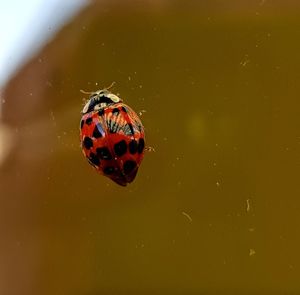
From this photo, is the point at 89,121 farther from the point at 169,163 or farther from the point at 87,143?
the point at 169,163

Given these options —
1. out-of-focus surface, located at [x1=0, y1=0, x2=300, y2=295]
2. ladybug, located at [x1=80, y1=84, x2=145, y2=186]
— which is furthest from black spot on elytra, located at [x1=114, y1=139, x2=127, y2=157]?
out-of-focus surface, located at [x1=0, y1=0, x2=300, y2=295]

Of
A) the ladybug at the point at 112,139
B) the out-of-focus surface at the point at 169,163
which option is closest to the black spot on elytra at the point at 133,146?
the ladybug at the point at 112,139

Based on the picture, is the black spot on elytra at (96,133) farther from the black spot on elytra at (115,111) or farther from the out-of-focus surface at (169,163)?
the out-of-focus surface at (169,163)

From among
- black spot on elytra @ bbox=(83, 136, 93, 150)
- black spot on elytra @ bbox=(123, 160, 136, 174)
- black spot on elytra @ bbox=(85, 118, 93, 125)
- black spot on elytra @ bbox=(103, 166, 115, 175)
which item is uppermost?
black spot on elytra @ bbox=(85, 118, 93, 125)

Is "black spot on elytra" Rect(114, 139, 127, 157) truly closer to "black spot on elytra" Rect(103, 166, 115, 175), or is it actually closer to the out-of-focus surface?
"black spot on elytra" Rect(103, 166, 115, 175)

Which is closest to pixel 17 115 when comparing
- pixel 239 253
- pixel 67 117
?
pixel 67 117

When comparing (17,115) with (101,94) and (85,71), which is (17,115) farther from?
(101,94)

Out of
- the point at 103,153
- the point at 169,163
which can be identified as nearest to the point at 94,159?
the point at 103,153

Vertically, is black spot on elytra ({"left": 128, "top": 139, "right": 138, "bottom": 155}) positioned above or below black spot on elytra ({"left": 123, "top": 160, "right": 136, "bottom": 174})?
above
